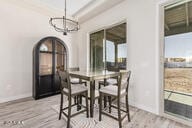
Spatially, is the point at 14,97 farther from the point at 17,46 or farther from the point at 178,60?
the point at 178,60

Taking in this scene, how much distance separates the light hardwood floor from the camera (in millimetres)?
2049

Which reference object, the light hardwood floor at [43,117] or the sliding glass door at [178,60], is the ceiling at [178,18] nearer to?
the sliding glass door at [178,60]

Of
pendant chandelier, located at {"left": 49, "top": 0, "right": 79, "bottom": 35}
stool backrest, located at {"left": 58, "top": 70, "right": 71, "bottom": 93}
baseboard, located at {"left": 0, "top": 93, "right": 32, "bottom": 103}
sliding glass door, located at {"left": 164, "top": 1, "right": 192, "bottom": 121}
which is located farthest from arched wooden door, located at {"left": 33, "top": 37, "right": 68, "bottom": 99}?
sliding glass door, located at {"left": 164, "top": 1, "right": 192, "bottom": 121}

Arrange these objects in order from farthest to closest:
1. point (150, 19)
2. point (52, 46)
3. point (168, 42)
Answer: point (52, 46) → point (150, 19) → point (168, 42)

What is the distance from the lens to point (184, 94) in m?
2.28

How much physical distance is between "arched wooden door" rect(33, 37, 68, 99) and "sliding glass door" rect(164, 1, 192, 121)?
3028 millimetres

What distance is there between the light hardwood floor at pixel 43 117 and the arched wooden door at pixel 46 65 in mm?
574

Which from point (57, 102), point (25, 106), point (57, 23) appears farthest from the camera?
point (57, 23)

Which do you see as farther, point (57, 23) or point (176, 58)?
point (57, 23)

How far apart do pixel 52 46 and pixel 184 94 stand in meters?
3.58

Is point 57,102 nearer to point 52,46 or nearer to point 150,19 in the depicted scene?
point 52,46

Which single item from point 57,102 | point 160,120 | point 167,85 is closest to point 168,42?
point 167,85

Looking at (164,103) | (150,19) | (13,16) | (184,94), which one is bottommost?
(164,103)

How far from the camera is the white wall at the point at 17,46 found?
3.18 meters
